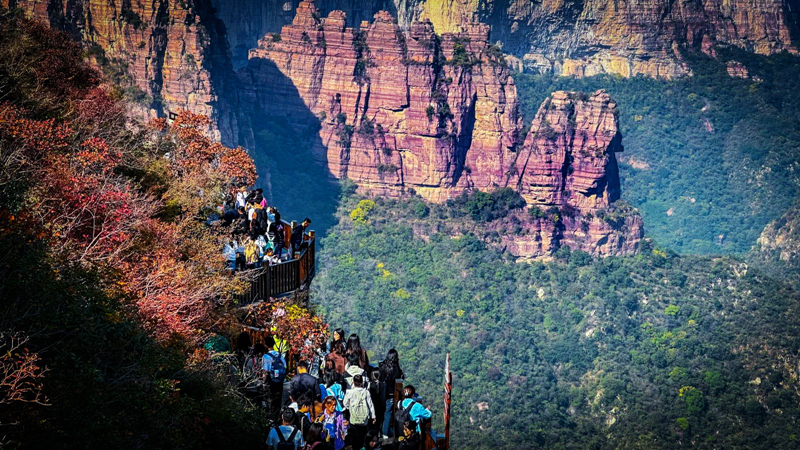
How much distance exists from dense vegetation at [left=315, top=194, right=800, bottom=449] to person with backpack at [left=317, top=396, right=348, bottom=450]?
41559 mm

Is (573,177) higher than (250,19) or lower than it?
lower

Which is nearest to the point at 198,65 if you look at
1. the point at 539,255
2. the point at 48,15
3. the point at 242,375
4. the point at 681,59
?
the point at 48,15

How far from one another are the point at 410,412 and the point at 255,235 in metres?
8.41

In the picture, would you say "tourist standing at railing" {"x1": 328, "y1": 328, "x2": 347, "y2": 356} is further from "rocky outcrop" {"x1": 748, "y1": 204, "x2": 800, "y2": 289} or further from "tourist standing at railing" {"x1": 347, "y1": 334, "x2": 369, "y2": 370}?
"rocky outcrop" {"x1": 748, "y1": 204, "x2": 800, "y2": 289}

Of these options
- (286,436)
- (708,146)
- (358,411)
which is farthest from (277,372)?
(708,146)

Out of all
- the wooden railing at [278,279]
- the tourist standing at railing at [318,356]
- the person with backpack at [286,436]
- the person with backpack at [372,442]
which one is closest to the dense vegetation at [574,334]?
the wooden railing at [278,279]

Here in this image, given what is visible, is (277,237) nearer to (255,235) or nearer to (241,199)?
(255,235)

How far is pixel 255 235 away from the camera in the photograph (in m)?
26.4

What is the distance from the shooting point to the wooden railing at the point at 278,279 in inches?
944

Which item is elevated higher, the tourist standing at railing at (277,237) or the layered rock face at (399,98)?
the tourist standing at railing at (277,237)

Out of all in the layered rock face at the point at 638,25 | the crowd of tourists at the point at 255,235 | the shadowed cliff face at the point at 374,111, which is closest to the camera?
the crowd of tourists at the point at 255,235

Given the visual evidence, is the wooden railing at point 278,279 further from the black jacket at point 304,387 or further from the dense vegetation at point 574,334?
the dense vegetation at point 574,334

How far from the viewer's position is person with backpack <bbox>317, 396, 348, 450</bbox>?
62.2 ft

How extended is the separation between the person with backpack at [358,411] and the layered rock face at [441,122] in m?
77.0
